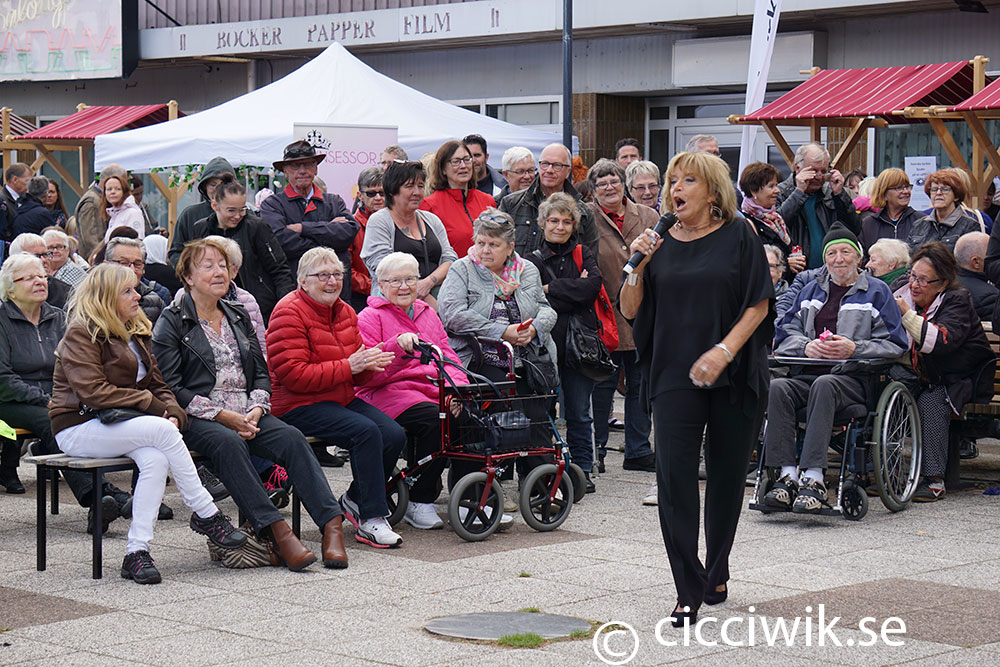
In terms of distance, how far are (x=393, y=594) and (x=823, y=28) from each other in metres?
13.7

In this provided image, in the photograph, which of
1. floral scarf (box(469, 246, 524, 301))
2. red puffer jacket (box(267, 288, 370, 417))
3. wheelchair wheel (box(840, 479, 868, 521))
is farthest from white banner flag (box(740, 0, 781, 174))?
red puffer jacket (box(267, 288, 370, 417))

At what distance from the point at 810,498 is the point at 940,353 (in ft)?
5.46

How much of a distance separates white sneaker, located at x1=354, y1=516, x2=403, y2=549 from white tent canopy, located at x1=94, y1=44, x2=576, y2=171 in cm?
709

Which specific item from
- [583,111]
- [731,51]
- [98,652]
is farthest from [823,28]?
[98,652]

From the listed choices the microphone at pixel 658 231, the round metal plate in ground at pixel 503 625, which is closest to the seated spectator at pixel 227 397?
the round metal plate in ground at pixel 503 625

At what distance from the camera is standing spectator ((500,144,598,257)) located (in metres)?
10.0

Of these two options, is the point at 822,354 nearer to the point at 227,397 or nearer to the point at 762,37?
the point at 227,397

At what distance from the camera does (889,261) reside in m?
10.2

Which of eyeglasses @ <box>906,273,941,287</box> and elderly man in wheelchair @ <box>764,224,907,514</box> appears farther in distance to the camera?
eyeglasses @ <box>906,273,941,287</box>

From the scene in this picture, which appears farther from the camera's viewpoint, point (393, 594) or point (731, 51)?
point (731, 51)

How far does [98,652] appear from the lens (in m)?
5.86

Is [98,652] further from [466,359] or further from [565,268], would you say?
[565,268]

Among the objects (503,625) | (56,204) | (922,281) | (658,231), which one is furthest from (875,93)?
(503,625)

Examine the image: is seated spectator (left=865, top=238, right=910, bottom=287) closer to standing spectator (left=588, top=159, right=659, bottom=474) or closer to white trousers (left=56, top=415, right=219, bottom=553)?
standing spectator (left=588, top=159, right=659, bottom=474)
